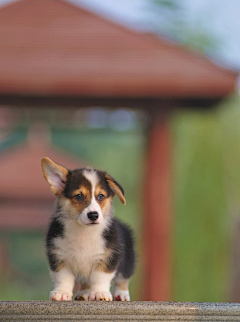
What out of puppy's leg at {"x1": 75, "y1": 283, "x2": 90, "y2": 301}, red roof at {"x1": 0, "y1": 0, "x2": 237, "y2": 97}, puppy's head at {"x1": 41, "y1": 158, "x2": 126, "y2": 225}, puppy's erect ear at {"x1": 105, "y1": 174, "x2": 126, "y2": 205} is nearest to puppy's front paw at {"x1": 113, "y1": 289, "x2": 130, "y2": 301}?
puppy's leg at {"x1": 75, "y1": 283, "x2": 90, "y2": 301}

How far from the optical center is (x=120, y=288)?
3404 millimetres

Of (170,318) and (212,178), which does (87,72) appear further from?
(212,178)

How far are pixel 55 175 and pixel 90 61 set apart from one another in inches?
125

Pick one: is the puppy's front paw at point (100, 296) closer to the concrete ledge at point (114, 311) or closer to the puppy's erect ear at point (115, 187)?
the concrete ledge at point (114, 311)

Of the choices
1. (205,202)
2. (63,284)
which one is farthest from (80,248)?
(205,202)

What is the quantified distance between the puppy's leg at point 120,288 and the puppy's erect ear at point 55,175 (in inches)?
24.4

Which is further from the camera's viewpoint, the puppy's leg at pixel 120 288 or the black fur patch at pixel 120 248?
the puppy's leg at pixel 120 288

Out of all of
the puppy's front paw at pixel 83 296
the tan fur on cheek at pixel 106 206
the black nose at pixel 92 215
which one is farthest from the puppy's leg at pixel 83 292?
the black nose at pixel 92 215

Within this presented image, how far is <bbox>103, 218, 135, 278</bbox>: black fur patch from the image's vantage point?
308 cm

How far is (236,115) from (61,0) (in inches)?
371

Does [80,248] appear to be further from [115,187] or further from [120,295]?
[120,295]

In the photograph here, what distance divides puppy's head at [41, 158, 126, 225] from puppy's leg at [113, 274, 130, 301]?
1.40 ft

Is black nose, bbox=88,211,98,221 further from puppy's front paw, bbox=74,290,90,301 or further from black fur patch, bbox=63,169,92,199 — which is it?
puppy's front paw, bbox=74,290,90,301

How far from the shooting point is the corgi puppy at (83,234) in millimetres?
2967
